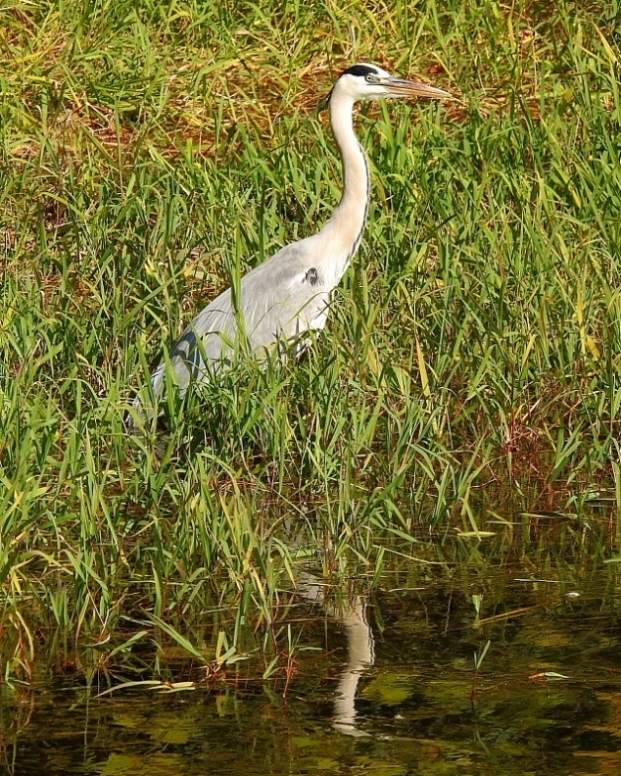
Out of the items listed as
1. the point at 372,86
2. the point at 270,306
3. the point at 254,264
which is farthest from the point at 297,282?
the point at 372,86

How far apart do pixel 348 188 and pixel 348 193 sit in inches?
1.2

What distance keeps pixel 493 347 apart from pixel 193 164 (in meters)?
2.07

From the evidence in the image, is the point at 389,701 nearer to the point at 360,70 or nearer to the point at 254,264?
the point at 254,264

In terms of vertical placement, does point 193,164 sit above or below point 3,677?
above

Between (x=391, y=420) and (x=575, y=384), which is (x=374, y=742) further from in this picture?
(x=575, y=384)

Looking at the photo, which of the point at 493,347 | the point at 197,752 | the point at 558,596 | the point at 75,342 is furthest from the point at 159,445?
the point at 197,752

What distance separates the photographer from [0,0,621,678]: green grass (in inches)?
159

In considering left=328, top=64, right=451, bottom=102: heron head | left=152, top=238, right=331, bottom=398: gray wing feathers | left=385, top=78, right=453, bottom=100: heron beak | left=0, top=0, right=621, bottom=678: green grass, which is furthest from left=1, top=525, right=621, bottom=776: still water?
left=385, top=78, right=453, bottom=100: heron beak

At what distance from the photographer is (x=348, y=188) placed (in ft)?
19.6

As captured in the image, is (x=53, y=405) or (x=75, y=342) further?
(x=75, y=342)

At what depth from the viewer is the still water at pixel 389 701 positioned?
309cm

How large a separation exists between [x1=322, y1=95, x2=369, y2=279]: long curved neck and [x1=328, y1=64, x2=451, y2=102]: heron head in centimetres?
5

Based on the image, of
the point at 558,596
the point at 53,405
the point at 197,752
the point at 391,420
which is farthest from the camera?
the point at 391,420

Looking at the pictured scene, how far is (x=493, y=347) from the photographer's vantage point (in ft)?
17.2
